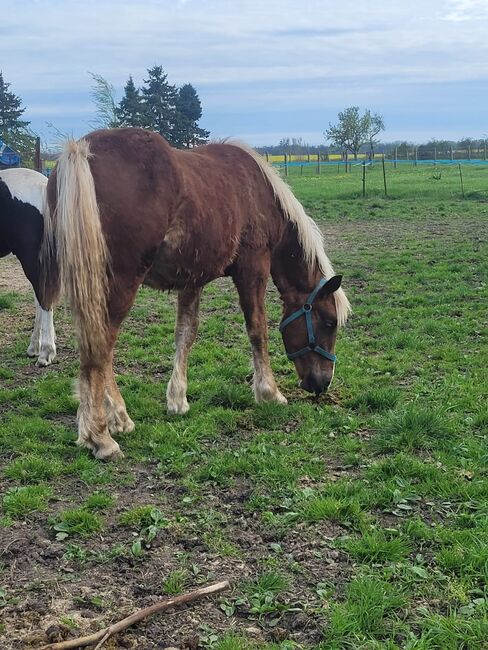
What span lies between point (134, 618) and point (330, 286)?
10.4ft

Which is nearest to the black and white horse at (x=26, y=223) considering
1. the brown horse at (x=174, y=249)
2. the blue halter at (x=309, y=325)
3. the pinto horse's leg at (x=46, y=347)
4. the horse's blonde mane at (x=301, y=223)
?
the pinto horse's leg at (x=46, y=347)

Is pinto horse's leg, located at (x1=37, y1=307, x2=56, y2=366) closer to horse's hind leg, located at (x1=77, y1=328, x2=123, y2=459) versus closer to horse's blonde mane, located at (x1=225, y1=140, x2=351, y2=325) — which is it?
horse's hind leg, located at (x1=77, y1=328, x2=123, y2=459)

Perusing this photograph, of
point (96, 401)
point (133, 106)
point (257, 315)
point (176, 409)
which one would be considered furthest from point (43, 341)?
point (133, 106)

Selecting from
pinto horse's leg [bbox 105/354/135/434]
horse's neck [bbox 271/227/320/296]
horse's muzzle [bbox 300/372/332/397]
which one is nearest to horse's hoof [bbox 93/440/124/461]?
pinto horse's leg [bbox 105/354/135/434]

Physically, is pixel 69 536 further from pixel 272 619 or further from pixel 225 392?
pixel 225 392

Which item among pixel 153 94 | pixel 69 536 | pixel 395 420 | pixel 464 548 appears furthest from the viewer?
pixel 153 94

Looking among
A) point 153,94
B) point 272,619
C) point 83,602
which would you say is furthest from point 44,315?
point 153,94

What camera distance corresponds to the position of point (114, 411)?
180 inches

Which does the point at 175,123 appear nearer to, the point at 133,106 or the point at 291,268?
the point at 133,106

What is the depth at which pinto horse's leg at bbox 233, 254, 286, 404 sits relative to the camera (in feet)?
16.9

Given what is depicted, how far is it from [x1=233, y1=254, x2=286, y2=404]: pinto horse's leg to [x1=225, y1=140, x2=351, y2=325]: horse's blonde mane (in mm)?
389

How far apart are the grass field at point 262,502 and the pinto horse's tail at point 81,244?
3.11 feet

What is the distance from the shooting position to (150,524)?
341cm

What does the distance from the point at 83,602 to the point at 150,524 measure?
0.71 metres
